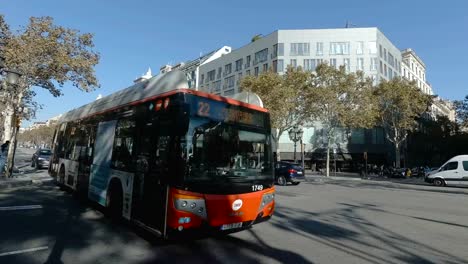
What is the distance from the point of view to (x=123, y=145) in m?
7.16

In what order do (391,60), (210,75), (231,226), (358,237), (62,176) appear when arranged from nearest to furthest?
(231,226) → (358,237) → (62,176) → (391,60) → (210,75)

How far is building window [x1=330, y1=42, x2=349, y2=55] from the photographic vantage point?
50844 millimetres

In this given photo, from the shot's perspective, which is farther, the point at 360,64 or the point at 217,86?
the point at 217,86

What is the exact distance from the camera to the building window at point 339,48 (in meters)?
50.8

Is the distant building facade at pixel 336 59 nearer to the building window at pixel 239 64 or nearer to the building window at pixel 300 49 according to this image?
the building window at pixel 300 49

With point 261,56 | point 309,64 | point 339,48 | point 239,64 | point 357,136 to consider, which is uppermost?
point 339,48

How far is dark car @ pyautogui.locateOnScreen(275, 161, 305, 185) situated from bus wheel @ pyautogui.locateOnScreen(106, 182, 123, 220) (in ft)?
43.5

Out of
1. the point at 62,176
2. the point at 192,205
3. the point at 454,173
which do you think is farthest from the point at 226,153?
the point at 454,173

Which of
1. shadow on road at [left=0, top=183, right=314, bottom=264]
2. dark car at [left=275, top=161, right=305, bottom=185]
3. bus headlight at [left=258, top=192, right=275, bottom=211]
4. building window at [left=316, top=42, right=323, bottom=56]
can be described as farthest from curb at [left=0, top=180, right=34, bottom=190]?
building window at [left=316, top=42, right=323, bottom=56]

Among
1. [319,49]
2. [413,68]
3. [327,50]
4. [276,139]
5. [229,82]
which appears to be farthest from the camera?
[413,68]

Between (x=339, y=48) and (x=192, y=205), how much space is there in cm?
5115

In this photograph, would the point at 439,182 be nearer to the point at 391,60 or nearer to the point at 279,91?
the point at 279,91

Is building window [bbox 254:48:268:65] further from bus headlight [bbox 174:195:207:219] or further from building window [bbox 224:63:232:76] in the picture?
bus headlight [bbox 174:195:207:219]

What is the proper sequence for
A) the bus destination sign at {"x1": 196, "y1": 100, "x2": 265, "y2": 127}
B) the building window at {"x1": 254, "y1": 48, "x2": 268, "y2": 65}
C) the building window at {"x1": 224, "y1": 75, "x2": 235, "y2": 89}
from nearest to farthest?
the bus destination sign at {"x1": 196, "y1": 100, "x2": 265, "y2": 127}, the building window at {"x1": 254, "y1": 48, "x2": 268, "y2": 65}, the building window at {"x1": 224, "y1": 75, "x2": 235, "y2": 89}
